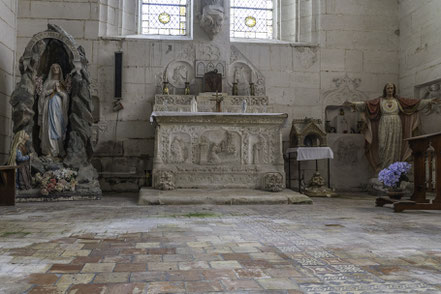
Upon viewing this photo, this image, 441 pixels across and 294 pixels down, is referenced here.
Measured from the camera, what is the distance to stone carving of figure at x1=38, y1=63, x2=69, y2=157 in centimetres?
737

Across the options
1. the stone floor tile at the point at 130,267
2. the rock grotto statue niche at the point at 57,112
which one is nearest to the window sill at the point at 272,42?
the rock grotto statue niche at the point at 57,112

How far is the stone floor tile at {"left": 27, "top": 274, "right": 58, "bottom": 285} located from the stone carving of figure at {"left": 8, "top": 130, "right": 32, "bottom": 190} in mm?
4590

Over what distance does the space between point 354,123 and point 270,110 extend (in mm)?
2576

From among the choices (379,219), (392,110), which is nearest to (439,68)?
(392,110)

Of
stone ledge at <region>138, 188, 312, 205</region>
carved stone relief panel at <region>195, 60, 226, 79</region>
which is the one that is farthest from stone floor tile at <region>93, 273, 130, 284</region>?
carved stone relief panel at <region>195, 60, 226, 79</region>

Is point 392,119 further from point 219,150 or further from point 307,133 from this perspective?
point 219,150

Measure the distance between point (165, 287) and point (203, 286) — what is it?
21cm

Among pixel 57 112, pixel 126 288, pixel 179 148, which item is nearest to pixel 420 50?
pixel 179 148

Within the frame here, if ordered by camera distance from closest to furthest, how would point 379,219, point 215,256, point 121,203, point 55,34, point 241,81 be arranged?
point 215,256 → point 379,219 → point 121,203 → point 55,34 → point 241,81

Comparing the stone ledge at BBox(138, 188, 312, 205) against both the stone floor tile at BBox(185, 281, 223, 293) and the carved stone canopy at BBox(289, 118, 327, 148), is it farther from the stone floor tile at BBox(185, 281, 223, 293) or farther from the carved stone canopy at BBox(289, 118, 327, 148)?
the stone floor tile at BBox(185, 281, 223, 293)

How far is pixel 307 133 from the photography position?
8.68 meters

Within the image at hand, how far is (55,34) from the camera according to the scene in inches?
293

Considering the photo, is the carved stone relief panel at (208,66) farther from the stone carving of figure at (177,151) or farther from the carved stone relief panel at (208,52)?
the stone carving of figure at (177,151)

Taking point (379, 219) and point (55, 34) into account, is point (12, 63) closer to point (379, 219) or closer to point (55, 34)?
point (55, 34)
